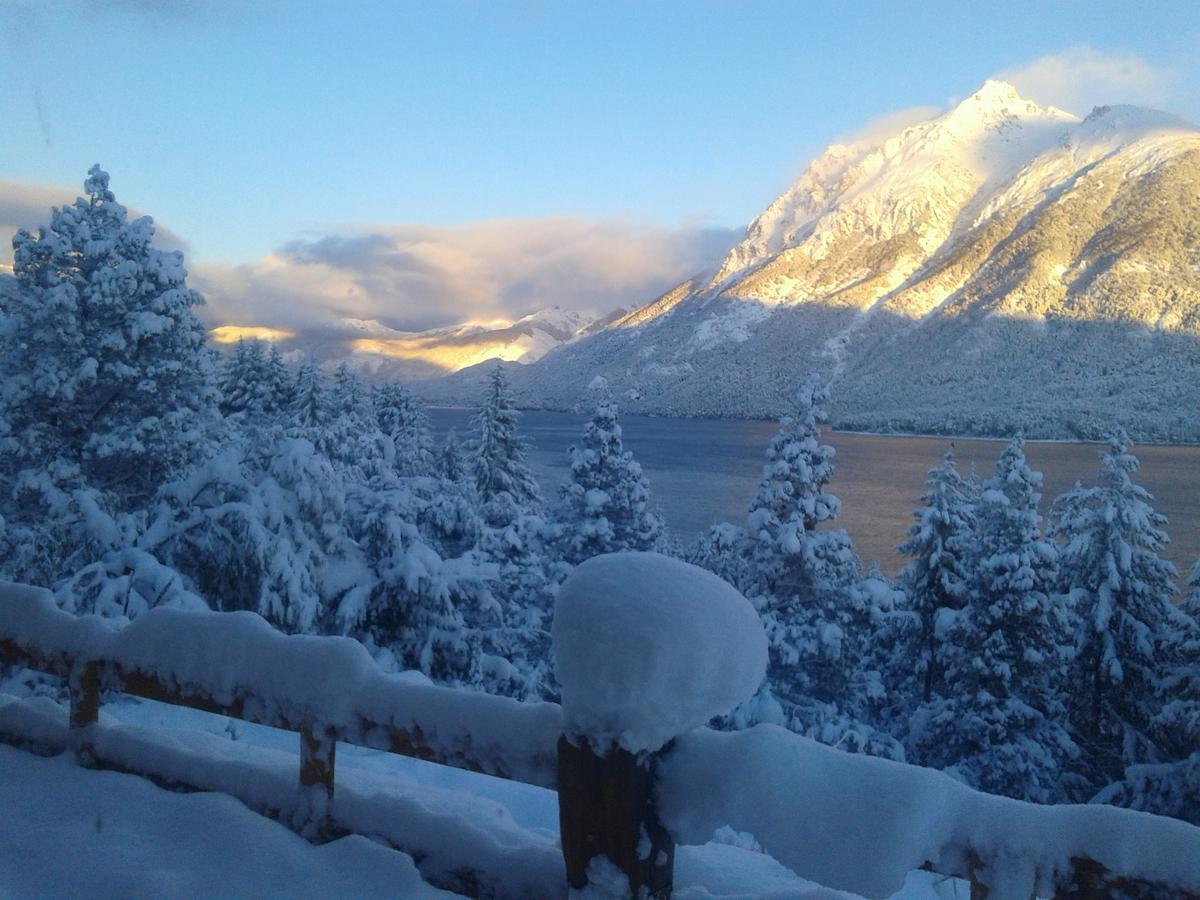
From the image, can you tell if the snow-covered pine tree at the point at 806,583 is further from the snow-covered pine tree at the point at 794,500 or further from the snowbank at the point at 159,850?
the snowbank at the point at 159,850

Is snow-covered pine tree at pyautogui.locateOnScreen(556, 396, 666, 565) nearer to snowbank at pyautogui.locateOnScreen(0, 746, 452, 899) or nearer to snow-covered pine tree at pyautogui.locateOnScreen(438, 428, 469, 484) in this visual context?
snow-covered pine tree at pyautogui.locateOnScreen(438, 428, 469, 484)

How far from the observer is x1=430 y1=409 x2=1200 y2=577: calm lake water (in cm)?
3412

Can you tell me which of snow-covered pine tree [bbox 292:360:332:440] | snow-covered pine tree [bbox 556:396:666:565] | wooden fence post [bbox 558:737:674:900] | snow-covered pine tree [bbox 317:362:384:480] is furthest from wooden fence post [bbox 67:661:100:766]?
snow-covered pine tree [bbox 292:360:332:440]

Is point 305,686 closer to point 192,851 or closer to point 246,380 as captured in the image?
point 192,851

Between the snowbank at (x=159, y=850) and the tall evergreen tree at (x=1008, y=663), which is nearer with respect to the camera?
the snowbank at (x=159, y=850)

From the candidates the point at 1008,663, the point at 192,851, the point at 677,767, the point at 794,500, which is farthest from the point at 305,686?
the point at 1008,663

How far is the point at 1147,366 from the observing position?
10494 cm

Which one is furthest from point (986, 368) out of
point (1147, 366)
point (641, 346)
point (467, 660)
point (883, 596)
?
point (467, 660)

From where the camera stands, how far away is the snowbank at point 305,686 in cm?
221

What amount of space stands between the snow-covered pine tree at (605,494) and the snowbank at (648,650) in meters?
16.4

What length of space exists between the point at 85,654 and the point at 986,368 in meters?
142

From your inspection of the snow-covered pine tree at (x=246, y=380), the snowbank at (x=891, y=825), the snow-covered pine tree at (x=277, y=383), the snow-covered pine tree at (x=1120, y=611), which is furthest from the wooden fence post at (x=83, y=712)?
the snow-covered pine tree at (x=277, y=383)

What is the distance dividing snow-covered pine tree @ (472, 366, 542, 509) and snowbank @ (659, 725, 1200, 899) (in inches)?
983

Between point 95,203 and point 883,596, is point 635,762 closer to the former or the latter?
point 95,203
